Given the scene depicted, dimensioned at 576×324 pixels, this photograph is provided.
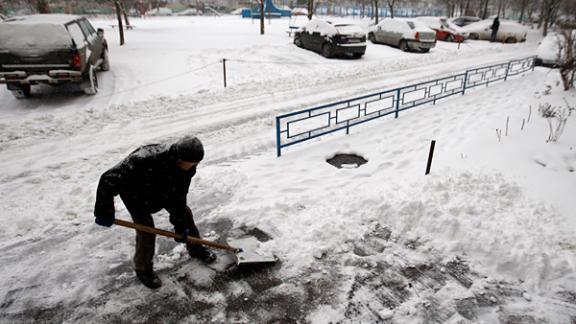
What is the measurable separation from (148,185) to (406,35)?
1785cm

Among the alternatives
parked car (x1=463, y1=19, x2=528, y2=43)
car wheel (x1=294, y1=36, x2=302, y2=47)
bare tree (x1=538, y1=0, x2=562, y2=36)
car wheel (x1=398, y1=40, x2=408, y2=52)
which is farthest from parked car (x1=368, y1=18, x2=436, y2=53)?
bare tree (x1=538, y1=0, x2=562, y2=36)

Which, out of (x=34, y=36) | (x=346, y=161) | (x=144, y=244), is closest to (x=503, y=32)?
(x=346, y=161)

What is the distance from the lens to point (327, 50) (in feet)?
49.7

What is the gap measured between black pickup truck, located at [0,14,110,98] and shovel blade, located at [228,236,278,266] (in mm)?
7227

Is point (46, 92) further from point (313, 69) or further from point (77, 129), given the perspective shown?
point (313, 69)

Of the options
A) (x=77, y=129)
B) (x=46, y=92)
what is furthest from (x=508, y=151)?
(x=46, y=92)

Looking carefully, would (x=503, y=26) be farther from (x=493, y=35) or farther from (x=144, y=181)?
(x=144, y=181)

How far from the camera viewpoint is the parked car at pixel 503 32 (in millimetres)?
23625

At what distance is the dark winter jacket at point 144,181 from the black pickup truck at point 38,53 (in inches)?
280

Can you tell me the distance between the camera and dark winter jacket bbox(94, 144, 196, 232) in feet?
9.60

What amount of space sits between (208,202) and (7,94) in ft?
26.8

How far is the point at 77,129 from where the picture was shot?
7.28 metres

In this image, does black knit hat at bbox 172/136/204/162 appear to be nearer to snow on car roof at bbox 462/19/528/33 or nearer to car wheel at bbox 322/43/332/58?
car wheel at bbox 322/43/332/58

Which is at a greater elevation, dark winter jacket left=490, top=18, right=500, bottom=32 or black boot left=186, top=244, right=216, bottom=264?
dark winter jacket left=490, top=18, right=500, bottom=32
